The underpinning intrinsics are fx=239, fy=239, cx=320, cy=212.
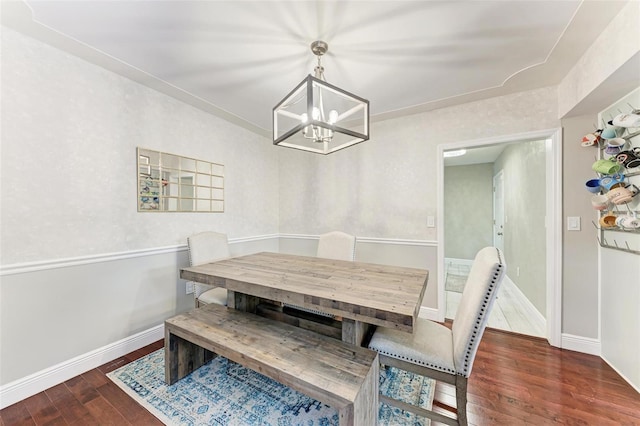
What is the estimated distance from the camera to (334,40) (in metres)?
1.66

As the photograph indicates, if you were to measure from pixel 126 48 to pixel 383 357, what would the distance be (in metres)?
2.74

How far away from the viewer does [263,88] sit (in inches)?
91.7

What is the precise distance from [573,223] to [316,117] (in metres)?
2.47

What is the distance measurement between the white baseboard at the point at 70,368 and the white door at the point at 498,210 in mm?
5759

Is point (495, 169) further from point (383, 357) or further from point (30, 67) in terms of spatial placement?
point (30, 67)

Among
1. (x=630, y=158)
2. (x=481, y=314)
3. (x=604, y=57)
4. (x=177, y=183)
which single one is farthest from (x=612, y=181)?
(x=177, y=183)

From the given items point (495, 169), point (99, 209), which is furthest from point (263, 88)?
point (495, 169)

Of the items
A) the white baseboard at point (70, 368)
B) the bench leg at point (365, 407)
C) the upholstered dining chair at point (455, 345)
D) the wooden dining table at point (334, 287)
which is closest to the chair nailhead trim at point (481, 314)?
the upholstered dining chair at point (455, 345)

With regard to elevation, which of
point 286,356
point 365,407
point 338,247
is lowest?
point 365,407

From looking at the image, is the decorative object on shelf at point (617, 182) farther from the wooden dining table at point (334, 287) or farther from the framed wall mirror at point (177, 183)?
the framed wall mirror at point (177, 183)

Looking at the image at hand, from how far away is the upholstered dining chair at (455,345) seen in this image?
1.18 m

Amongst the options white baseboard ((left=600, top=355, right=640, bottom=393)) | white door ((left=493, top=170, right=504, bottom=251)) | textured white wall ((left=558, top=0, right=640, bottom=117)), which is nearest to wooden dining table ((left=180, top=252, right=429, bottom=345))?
white baseboard ((left=600, top=355, right=640, bottom=393))

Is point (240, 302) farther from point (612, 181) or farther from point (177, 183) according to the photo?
point (612, 181)

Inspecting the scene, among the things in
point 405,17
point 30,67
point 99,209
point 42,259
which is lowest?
point 42,259
